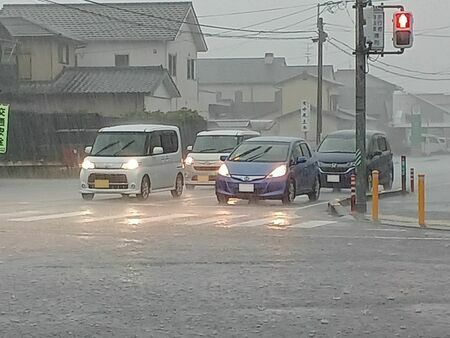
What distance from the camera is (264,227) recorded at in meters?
15.6

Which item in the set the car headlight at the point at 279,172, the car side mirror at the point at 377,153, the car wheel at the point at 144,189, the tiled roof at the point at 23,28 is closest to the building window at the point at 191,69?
the tiled roof at the point at 23,28

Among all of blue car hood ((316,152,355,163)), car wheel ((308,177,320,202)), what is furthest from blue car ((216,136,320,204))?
blue car hood ((316,152,355,163))

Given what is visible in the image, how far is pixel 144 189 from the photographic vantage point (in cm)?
2209

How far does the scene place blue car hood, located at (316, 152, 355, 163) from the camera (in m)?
26.4

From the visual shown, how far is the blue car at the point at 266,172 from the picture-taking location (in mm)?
20672

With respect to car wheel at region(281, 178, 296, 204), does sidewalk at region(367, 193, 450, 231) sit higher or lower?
lower

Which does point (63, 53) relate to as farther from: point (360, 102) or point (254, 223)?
point (254, 223)

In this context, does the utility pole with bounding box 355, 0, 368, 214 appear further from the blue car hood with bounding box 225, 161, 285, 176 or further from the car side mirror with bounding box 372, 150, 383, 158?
the car side mirror with bounding box 372, 150, 383, 158

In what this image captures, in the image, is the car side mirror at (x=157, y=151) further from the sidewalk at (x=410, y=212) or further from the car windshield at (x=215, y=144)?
the sidewalk at (x=410, y=212)

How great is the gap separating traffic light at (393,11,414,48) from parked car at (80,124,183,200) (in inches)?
280

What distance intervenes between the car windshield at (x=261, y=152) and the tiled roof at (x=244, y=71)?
61535 mm

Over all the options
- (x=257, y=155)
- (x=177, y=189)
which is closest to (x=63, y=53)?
(x=177, y=189)

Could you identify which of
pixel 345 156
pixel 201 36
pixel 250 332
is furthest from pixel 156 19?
pixel 250 332

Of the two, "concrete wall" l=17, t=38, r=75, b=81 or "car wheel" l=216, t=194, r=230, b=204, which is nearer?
"car wheel" l=216, t=194, r=230, b=204
